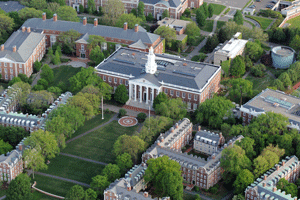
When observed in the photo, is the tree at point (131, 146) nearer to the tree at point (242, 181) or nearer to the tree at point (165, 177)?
the tree at point (165, 177)

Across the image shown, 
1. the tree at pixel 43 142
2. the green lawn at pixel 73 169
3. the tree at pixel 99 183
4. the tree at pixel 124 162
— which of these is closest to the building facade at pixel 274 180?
the tree at pixel 124 162

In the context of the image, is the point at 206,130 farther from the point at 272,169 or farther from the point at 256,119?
the point at 272,169

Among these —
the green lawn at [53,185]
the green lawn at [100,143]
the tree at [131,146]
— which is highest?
the tree at [131,146]

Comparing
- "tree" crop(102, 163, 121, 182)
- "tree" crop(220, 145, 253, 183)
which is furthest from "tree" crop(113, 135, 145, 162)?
"tree" crop(220, 145, 253, 183)

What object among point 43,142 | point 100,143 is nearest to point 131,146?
point 100,143

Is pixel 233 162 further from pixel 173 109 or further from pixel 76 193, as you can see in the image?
pixel 76 193

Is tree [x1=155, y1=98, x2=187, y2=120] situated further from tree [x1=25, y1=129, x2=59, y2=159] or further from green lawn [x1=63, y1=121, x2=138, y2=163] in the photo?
tree [x1=25, y1=129, x2=59, y2=159]

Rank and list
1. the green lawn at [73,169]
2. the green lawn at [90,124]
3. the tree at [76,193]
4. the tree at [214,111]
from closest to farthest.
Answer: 1. the tree at [76,193]
2. the green lawn at [73,169]
3. the tree at [214,111]
4. the green lawn at [90,124]

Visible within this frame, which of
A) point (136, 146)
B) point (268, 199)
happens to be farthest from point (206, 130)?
point (268, 199)

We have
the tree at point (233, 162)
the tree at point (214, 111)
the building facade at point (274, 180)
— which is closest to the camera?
the building facade at point (274, 180)
